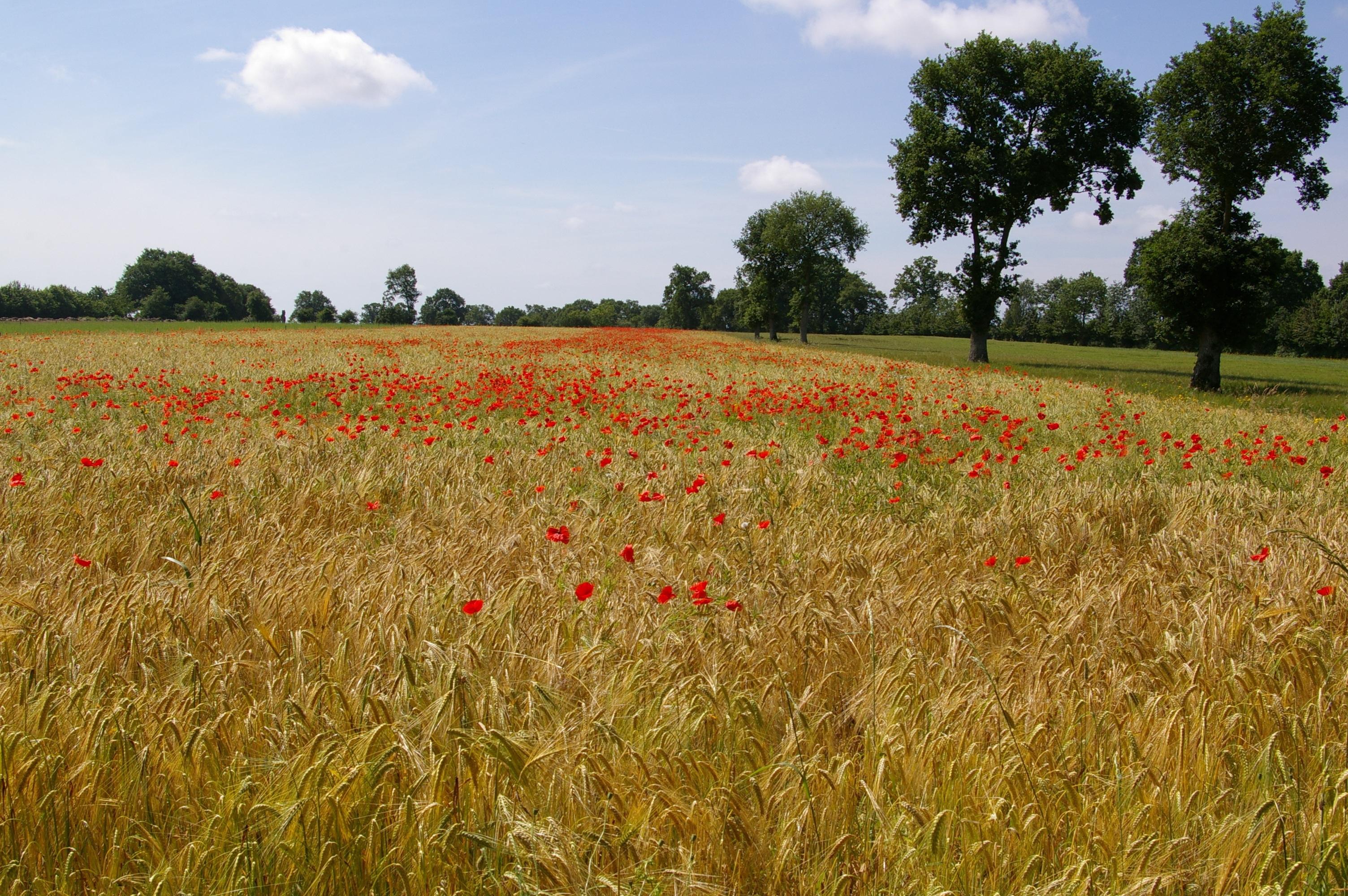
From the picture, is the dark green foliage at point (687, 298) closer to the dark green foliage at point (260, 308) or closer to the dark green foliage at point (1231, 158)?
the dark green foliage at point (260, 308)

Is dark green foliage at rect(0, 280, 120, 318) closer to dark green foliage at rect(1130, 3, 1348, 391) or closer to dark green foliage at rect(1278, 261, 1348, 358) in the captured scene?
dark green foliage at rect(1130, 3, 1348, 391)

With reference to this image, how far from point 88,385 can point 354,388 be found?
352cm

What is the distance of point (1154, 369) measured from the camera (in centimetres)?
3206

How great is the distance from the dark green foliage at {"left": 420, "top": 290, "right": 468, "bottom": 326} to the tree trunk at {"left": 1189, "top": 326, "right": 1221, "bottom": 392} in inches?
5881

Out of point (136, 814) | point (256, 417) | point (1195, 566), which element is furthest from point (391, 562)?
point (256, 417)

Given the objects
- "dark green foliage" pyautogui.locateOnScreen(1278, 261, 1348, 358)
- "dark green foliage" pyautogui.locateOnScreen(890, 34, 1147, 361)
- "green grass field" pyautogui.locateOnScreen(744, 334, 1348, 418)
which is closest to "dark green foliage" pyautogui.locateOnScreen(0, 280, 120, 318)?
"green grass field" pyautogui.locateOnScreen(744, 334, 1348, 418)

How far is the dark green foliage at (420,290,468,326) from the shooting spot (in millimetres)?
157375

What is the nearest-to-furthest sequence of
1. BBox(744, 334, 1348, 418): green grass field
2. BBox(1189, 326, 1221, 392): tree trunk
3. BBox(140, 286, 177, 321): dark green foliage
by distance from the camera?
BBox(744, 334, 1348, 418): green grass field < BBox(1189, 326, 1221, 392): tree trunk < BBox(140, 286, 177, 321): dark green foliage

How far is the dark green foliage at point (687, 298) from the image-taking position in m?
109

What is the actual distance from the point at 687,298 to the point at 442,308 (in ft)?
239

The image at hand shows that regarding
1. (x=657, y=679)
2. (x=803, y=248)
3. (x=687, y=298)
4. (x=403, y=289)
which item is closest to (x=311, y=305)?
(x=403, y=289)

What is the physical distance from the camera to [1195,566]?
355 cm

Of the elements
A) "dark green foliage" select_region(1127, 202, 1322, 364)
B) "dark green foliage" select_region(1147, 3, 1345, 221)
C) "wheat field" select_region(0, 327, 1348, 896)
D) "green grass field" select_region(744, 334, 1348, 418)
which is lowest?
"wheat field" select_region(0, 327, 1348, 896)

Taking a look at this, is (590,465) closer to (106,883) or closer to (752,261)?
(106,883)
